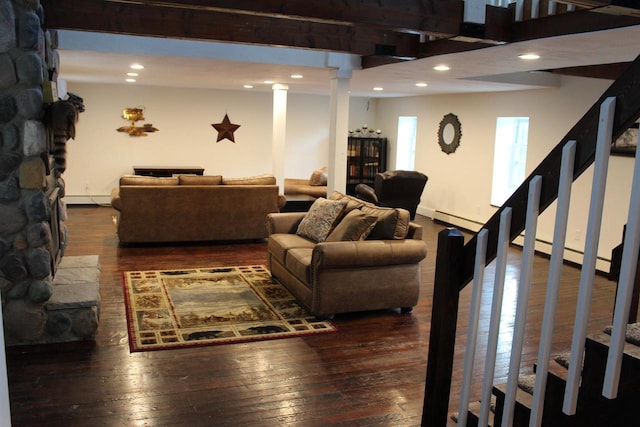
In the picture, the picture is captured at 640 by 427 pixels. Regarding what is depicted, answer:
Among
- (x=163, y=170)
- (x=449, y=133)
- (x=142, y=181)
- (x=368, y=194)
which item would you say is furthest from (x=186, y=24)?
(x=163, y=170)

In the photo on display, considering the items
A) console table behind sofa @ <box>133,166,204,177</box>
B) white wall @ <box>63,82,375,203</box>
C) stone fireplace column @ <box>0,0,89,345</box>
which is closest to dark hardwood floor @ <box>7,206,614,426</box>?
stone fireplace column @ <box>0,0,89,345</box>

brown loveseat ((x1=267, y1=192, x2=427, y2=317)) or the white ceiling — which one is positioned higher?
the white ceiling

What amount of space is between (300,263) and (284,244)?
0.60 meters

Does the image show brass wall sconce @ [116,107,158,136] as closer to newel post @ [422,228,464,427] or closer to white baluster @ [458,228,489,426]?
newel post @ [422,228,464,427]

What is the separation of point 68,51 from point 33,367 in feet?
10.1

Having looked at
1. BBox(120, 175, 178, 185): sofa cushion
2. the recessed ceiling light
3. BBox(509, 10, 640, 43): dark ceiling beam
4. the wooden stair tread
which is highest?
BBox(509, 10, 640, 43): dark ceiling beam

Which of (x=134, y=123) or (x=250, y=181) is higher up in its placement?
(x=134, y=123)

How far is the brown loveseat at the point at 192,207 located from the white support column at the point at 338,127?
3.62ft

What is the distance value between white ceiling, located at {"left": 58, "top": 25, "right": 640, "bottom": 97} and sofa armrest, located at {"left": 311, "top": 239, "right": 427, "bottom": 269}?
1636mm

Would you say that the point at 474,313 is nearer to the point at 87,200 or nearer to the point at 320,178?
the point at 320,178

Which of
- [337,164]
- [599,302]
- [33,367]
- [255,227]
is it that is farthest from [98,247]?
[599,302]

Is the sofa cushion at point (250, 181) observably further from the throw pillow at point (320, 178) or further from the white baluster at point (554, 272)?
the white baluster at point (554, 272)

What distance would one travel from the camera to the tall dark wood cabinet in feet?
38.7

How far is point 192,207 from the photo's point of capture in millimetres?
7152
